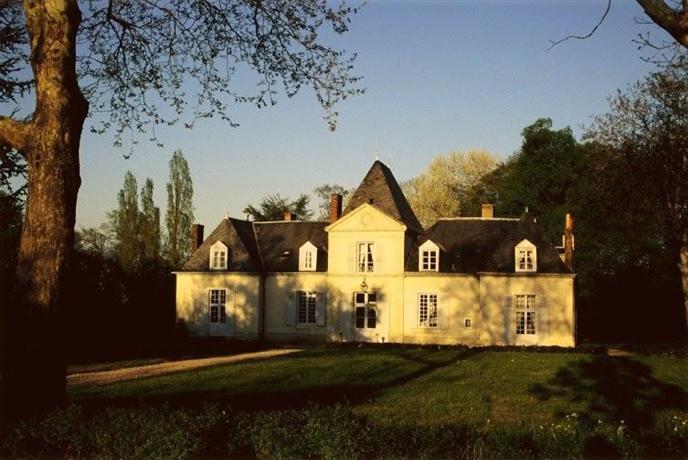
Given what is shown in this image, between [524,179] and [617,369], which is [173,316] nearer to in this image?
[617,369]

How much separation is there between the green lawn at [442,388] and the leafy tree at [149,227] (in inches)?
838

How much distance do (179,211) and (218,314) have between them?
1115 cm

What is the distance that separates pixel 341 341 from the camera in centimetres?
3384

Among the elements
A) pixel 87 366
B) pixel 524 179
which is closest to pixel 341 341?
pixel 87 366

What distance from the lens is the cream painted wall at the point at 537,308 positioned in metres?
31.7

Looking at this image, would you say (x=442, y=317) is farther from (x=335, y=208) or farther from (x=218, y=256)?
(x=218, y=256)

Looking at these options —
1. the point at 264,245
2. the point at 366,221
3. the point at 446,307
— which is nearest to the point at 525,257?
the point at 446,307

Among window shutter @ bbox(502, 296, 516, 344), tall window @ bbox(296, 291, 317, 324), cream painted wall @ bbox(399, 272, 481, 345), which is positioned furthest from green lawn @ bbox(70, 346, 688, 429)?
tall window @ bbox(296, 291, 317, 324)

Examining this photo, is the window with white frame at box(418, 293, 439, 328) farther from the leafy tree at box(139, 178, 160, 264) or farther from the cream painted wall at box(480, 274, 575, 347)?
the leafy tree at box(139, 178, 160, 264)

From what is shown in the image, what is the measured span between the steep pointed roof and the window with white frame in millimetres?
3443

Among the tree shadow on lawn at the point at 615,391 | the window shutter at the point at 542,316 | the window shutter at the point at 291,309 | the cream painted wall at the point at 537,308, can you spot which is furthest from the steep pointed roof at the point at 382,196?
the tree shadow on lawn at the point at 615,391

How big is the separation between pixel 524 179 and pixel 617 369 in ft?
103

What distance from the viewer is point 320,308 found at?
34844mm

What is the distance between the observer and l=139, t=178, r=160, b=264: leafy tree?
142 feet
